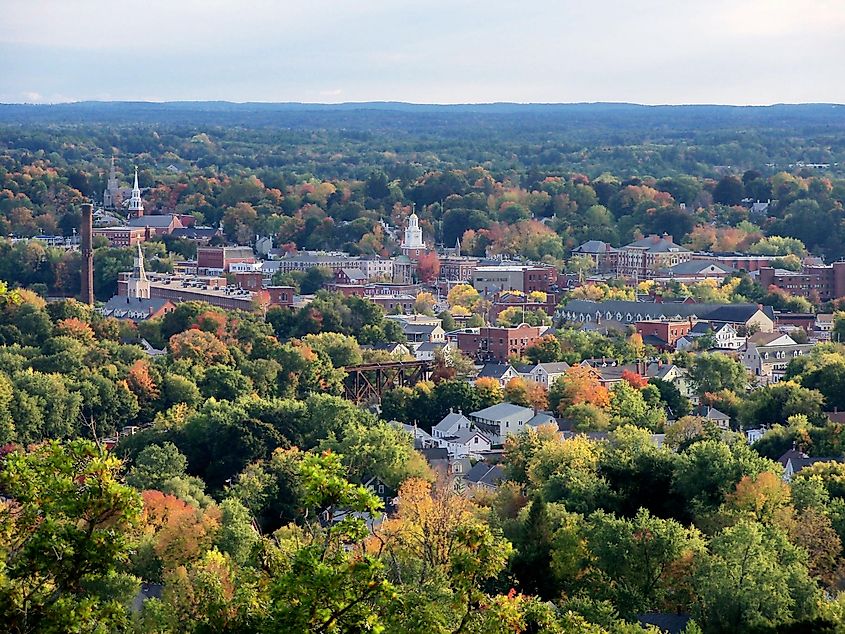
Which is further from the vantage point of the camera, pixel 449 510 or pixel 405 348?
pixel 405 348

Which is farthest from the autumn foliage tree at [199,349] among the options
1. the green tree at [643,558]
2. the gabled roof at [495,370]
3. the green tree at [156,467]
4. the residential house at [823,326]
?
the green tree at [643,558]

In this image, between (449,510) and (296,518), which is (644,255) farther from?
(449,510)

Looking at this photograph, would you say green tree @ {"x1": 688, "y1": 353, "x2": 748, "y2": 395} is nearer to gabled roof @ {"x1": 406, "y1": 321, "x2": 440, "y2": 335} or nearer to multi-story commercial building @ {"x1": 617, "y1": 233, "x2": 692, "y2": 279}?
gabled roof @ {"x1": 406, "y1": 321, "x2": 440, "y2": 335}

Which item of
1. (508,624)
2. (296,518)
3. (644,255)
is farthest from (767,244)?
(508,624)

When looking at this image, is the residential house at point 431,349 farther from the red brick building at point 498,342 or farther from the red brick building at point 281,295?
the red brick building at point 281,295

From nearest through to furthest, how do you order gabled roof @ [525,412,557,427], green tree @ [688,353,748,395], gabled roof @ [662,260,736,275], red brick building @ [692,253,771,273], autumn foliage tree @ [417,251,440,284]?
gabled roof @ [525,412,557,427]
green tree @ [688,353,748,395]
gabled roof @ [662,260,736,275]
red brick building @ [692,253,771,273]
autumn foliage tree @ [417,251,440,284]

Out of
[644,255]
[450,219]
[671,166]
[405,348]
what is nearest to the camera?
[405,348]

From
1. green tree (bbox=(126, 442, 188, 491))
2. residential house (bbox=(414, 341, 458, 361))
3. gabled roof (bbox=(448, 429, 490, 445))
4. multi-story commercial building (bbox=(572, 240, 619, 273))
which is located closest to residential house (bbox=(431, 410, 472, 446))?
gabled roof (bbox=(448, 429, 490, 445))
